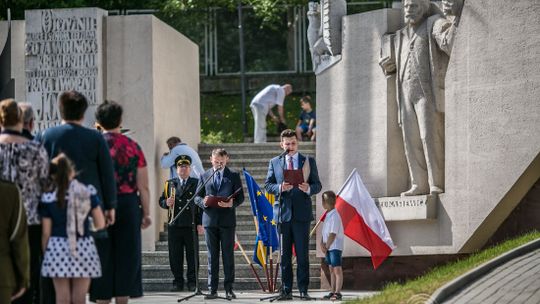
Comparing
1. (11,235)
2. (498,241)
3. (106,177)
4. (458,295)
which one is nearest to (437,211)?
(498,241)

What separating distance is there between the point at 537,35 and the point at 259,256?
4.76m

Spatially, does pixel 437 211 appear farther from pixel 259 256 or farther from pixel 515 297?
pixel 515 297

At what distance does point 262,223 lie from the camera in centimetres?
1983

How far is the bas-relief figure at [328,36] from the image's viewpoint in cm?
2114

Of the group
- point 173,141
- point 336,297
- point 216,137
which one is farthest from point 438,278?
point 216,137

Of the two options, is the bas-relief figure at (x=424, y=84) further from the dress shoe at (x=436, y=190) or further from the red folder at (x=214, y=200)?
the red folder at (x=214, y=200)

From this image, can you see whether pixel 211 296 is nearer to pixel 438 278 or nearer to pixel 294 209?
pixel 294 209

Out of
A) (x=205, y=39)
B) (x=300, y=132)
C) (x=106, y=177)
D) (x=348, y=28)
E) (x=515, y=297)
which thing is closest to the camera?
(x=106, y=177)

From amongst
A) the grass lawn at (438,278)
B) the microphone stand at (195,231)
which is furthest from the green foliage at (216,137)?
the grass lawn at (438,278)

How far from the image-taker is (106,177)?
39.8ft

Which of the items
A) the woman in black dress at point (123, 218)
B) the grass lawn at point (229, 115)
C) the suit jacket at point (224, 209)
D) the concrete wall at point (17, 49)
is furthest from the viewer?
the grass lawn at point (229, 115)

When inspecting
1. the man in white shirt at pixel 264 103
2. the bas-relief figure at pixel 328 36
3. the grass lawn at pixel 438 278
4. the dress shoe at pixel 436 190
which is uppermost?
the bas-relief figure at pixel 328 36

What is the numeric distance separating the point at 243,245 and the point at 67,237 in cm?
1084

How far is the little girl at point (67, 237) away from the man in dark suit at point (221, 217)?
6.58 metres
